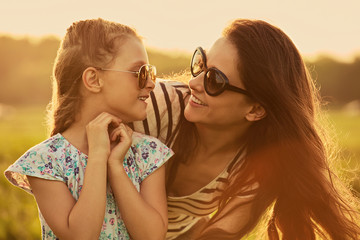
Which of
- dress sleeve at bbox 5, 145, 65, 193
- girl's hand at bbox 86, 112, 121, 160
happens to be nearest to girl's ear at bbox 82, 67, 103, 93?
girl's hand at bbox 86, 112, 121, 160

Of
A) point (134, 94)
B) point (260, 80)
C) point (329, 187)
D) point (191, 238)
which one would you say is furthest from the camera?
point (191, 238)

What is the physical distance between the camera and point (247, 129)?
13.9ft

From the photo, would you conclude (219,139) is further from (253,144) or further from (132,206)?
(132,206)

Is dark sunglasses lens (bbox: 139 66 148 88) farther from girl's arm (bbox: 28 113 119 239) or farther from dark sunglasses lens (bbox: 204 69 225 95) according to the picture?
dark sunglasses lens (bbox: 204 69 225 95)

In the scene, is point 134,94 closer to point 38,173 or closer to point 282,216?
point 38,173

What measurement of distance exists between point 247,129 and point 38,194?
1.86 metres

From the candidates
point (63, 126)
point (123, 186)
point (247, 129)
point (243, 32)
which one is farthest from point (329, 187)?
point (63, 126)

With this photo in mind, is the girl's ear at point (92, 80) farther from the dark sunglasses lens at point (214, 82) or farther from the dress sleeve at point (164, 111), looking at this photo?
the dark sunglasses lens at point (214, 82)

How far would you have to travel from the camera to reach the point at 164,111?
400cm

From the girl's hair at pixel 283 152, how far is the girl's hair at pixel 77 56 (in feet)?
3.08

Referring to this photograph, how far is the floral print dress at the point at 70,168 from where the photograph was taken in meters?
3.13

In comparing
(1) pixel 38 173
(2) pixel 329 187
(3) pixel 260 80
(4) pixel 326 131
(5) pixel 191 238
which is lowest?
(5) pixel 191 238

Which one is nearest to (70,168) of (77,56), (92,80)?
(92,80)

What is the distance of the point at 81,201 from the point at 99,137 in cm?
42
